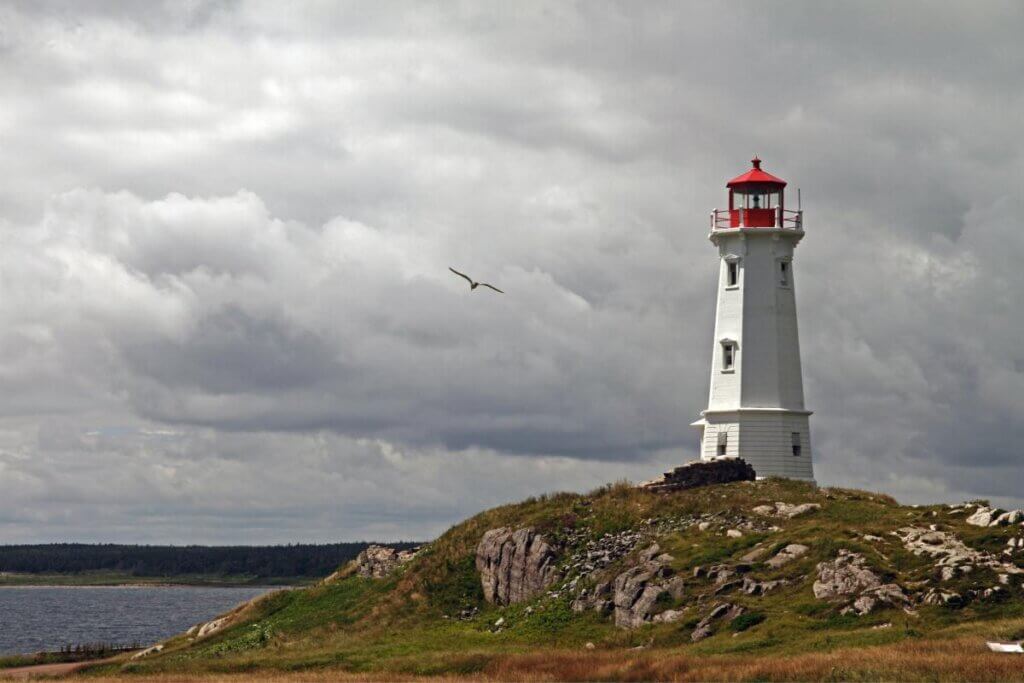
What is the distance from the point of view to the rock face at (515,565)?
63688mm

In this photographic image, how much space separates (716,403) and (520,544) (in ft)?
41.6

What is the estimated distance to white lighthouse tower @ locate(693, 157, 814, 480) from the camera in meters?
69.6

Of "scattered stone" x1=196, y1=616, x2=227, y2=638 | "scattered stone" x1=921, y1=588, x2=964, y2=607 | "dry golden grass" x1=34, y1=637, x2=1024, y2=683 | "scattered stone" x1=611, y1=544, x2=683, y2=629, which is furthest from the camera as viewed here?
"scattered stone" x1=196, y1=616, x2=227, y2=638

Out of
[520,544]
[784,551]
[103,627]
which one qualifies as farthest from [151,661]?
[103,627]

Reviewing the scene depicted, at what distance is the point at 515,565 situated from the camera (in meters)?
65.4

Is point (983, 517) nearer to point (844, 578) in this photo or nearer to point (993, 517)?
point (993, 517)

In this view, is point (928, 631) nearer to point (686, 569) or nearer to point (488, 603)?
point (686, 569)

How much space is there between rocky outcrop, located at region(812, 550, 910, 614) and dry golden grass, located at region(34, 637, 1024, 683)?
6314mm

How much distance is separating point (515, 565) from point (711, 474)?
11050 mm

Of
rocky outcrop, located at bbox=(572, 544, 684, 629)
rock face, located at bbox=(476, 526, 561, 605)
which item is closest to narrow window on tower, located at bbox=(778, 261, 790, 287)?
rocky outcrop, located at bbox=(572, 544, 684, 629)

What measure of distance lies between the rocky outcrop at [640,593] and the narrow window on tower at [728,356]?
43.3 ft

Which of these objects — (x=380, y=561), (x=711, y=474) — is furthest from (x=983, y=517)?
(x=380, y=561)

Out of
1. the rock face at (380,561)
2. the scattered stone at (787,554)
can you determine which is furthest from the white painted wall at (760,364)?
the rock face at (380,561)

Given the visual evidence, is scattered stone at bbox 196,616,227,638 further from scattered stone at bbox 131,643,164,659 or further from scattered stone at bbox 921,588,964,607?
scattered stone at bbox 921,588,964,607
